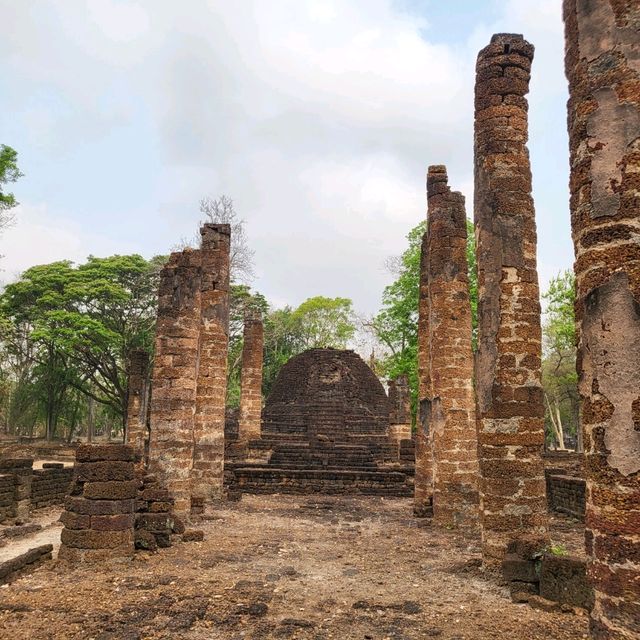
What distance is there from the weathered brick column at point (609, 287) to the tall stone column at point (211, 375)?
12312 millimetres

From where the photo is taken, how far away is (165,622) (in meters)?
5.53

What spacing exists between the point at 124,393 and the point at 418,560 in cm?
2458

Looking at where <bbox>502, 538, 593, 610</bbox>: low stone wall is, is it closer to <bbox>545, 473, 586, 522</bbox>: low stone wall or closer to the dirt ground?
the dirt ground

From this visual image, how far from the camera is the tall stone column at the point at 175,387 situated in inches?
443

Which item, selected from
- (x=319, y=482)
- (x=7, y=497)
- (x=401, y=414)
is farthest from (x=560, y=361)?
(x=7, y=497)

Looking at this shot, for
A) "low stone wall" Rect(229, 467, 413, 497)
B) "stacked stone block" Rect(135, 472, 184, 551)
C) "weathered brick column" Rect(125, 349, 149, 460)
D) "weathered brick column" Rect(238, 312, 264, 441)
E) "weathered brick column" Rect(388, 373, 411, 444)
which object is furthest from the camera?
"weathered brick column" Rect(388, 373, 411, 444)

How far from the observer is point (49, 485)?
1403cm

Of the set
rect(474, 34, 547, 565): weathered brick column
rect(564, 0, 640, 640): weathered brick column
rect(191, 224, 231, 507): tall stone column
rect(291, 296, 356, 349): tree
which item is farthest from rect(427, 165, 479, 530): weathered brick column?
rect(291, 296, 356, 349): tree

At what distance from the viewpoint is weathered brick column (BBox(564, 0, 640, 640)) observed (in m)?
3.68

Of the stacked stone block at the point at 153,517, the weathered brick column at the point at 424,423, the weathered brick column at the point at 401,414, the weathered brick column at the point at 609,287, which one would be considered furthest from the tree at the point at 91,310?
the weathered brick column at the point at 609,287

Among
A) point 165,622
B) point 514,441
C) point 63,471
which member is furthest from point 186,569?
point 63,471

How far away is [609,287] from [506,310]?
13.5ft

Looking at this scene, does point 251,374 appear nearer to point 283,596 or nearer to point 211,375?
point 211,375

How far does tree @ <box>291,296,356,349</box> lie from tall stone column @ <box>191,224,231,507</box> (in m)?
42.7
